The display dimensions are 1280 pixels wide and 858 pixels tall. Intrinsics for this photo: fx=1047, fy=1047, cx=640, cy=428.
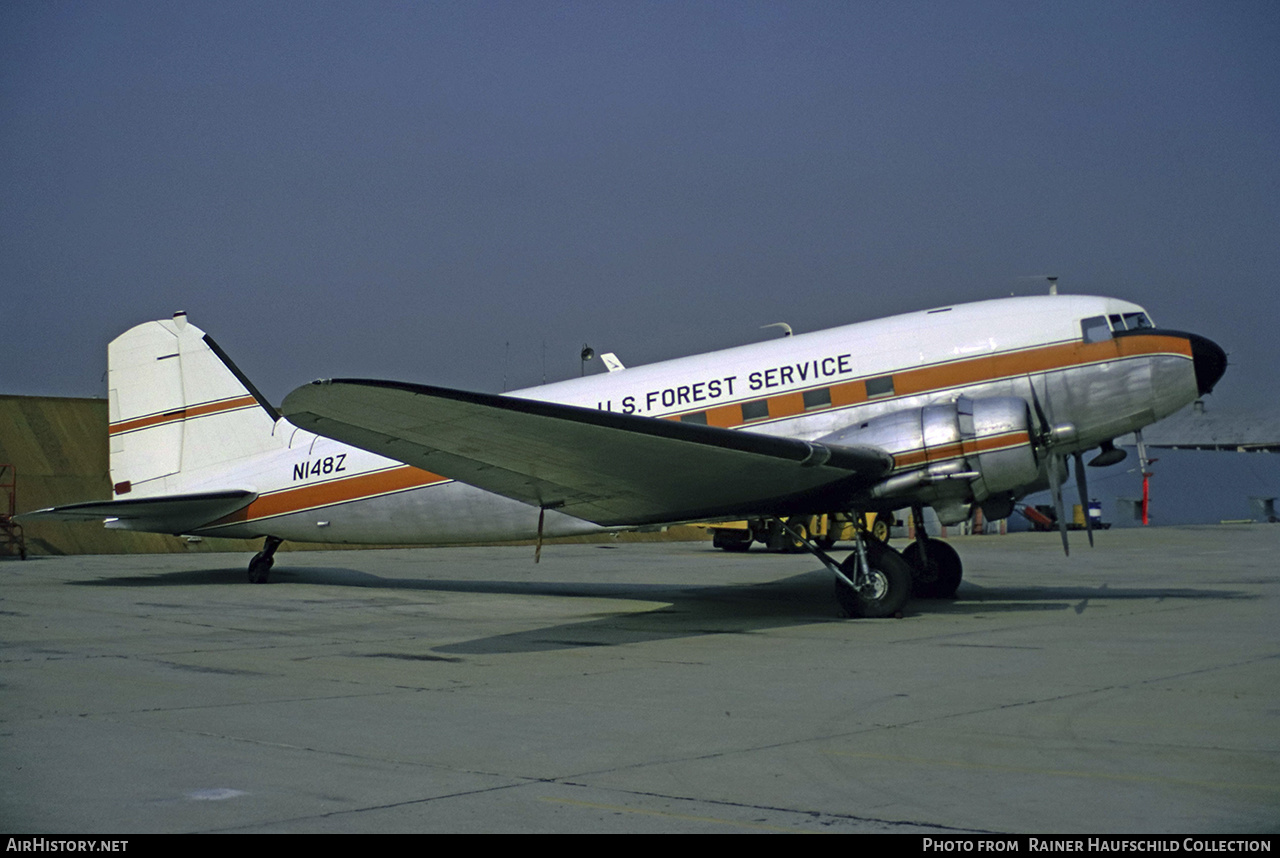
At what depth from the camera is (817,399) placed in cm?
1335

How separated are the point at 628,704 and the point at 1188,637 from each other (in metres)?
5.96

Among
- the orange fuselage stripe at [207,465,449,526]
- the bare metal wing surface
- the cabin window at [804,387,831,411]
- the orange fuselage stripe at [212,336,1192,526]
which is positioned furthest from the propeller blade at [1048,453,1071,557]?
the bare metal wing surface

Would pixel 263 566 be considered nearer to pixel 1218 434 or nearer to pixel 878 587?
pixel 878 587

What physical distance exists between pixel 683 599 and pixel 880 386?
440 cm

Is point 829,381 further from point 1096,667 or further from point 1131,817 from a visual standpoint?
point 1131,817

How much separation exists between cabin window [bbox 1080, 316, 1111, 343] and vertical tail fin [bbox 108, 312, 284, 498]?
12.4 meters

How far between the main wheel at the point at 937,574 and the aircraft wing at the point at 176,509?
10437 mm

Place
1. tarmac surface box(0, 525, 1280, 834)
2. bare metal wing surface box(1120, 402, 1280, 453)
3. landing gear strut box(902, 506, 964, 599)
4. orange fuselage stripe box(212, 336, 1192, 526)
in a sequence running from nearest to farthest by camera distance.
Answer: tarmac surface box(0, 525, 1280, 834) < orange fuselage stripe box(212, 336, 1192, 526) < landing gear strut box(902, 506, 964, 599) < bare metal wing surface box(1120, 402, 1280, 453)

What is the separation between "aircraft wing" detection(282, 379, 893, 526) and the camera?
9.77 metres

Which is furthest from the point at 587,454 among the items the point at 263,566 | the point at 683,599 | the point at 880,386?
the point at 263,566

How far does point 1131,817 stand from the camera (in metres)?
4.22

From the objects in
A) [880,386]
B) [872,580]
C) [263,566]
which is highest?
[880,386]

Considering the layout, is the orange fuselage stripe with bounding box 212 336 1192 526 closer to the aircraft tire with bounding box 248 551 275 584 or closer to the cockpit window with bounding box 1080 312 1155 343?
the cockpit window with bounding box 1080 312 1155 343
